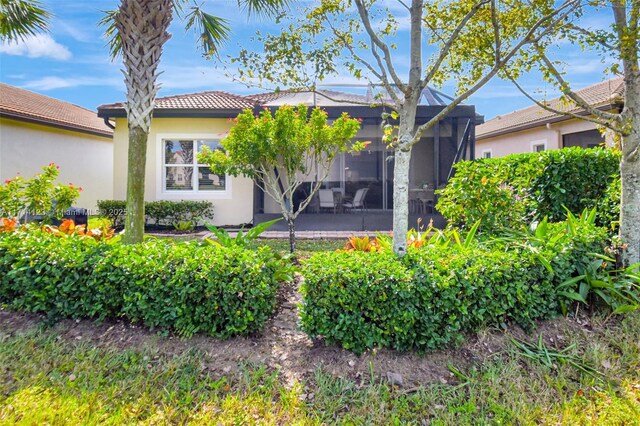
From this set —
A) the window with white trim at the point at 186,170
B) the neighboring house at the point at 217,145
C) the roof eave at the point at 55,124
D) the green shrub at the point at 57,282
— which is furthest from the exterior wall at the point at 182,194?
the green shrub at the point at 57,282

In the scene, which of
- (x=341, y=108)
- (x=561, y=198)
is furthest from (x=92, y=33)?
(x=561, y=198)

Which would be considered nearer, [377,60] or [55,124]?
[377,60]

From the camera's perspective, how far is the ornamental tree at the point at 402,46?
4336 mm

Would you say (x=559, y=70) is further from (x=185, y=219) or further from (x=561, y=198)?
(x=185, y=219)

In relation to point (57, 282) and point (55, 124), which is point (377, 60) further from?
point (55, 124)

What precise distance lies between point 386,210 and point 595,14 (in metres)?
8.46

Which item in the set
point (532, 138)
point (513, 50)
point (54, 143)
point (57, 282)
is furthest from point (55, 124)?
point (532, 138)

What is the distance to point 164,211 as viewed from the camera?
1224cm

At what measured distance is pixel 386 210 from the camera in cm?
1287

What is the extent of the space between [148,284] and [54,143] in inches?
571

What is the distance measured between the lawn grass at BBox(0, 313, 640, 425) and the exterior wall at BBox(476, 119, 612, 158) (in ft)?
37.9

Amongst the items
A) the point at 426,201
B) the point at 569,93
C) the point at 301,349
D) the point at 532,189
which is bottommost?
the point at 301,349

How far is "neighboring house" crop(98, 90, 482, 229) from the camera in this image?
12.2 metres

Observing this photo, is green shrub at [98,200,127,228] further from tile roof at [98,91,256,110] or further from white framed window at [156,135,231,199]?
tile roof at [98,91,256,110]
